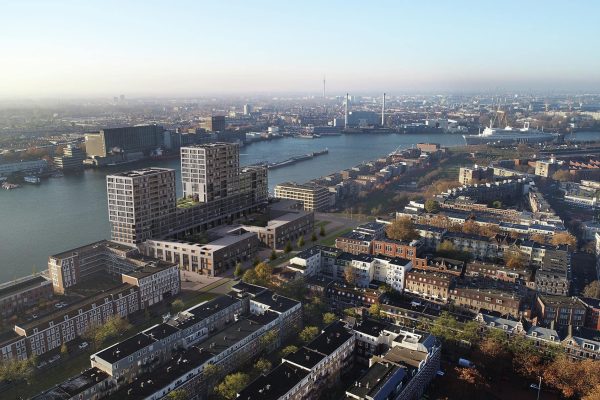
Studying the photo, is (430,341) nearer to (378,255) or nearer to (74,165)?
(378,255)

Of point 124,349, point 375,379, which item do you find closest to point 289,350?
point 375,379

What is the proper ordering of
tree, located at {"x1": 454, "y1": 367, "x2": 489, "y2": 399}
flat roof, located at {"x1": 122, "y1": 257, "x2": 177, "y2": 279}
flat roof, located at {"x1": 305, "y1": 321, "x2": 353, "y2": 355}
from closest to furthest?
tree, located at {"x1": 454, "y1": 367, "x2": 489, "y2": 399} → flat roof, located at {"x1": 305, "y1": 321, "x2": 353, "y2": 355} → flat roof, located at {"x1": 122, "y1": 257, "x2": 177, "y2": 279}

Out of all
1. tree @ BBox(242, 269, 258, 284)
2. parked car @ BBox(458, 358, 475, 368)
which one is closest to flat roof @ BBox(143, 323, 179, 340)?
tree @ BBox(242, 269, 258, 284)

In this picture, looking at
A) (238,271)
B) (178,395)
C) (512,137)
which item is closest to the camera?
(178,395)

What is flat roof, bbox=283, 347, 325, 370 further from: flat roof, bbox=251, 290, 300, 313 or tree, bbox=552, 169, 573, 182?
tree, bbox=552, 169, 573, 182

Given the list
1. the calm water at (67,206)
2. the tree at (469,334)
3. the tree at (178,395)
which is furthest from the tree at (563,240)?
the calm water at (67,206)

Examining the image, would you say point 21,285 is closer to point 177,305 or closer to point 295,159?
point 177,305

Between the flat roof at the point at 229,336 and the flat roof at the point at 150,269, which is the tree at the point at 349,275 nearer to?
the flat roof at the point at 229,336
